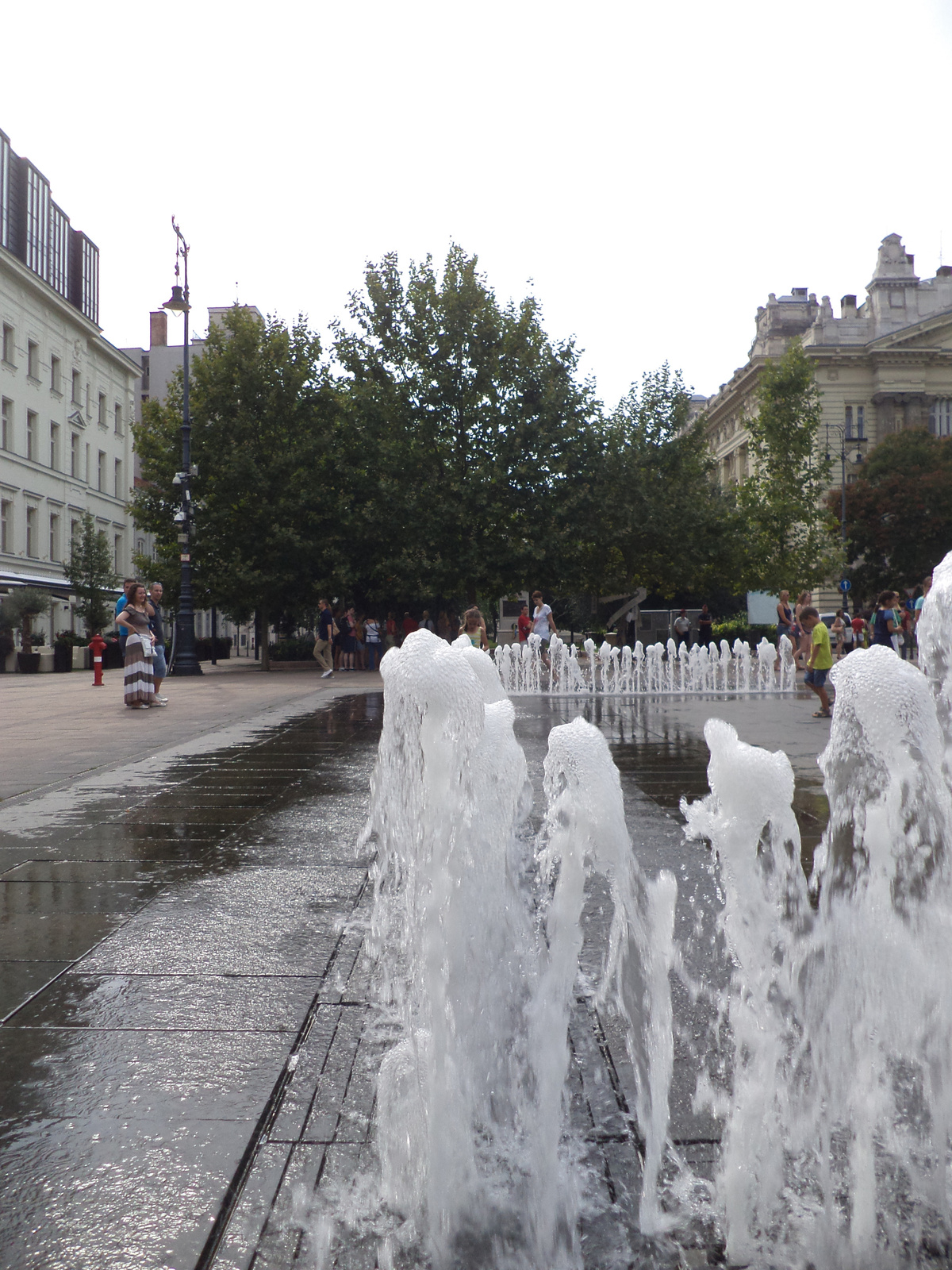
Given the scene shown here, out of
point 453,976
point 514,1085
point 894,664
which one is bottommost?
point 514,1085

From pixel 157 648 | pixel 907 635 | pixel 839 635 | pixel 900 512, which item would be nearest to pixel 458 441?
pixel 839 635

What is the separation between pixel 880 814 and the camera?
2955mm

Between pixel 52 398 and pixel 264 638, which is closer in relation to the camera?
pixel 264 638

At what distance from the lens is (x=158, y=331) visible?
75062 mm

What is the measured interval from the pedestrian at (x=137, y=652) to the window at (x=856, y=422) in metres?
59.8

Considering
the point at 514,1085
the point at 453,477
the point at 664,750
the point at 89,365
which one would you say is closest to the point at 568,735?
the point at 514,1085

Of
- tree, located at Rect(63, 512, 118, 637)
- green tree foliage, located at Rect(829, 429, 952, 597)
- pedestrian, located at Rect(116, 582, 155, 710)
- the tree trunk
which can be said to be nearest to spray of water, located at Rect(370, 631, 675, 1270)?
pedestrian, located at Rect(116, 582, 155, 710)

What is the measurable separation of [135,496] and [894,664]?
103 feet

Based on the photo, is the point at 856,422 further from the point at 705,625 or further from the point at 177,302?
the point at 177,302

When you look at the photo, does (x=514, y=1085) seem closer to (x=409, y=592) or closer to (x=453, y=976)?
(x=453, y=976)

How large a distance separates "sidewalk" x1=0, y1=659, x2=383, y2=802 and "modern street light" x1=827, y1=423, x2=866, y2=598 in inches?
1199

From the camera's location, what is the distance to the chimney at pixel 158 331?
75062mm

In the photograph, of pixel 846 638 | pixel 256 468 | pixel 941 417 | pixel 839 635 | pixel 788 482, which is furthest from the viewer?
pixel 941 417

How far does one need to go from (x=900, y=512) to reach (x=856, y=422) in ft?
54.6
